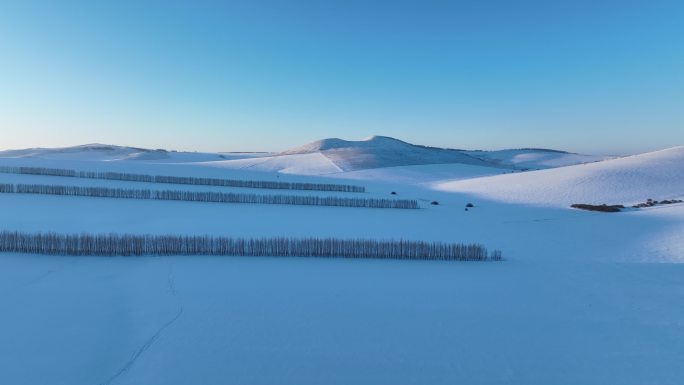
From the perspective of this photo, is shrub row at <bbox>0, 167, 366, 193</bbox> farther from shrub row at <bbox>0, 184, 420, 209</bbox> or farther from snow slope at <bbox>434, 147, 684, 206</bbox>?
snow slope at <bbox>434, 147, 684, 206</bbox>

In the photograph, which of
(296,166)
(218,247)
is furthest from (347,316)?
(296,166)

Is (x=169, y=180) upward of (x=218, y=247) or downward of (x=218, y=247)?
upward

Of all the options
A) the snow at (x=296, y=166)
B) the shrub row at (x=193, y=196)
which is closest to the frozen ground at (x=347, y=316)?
the shrub row at (x=193, y=196)

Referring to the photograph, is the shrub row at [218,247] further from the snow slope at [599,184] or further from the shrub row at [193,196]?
the snow slope at [599,184]

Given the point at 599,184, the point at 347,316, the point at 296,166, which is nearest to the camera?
the point at 347,316

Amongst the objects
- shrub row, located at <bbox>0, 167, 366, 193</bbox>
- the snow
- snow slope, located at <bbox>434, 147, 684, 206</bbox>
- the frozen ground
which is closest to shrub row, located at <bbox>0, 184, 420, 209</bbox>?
the frozen ground

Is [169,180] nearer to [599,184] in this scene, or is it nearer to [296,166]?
[296,166]

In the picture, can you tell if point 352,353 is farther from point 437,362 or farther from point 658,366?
point 658,366

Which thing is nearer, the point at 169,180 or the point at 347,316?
the point at 347,316

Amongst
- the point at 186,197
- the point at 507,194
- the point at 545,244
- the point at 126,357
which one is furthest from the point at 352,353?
the point at 507,194
